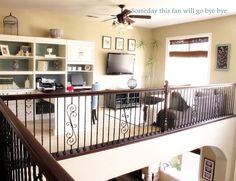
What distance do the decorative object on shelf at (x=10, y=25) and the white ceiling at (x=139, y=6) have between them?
11.8 inches

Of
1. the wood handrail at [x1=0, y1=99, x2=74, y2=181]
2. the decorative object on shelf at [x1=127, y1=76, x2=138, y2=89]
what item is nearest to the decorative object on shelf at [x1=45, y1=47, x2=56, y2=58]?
the decorative object on shelf at [x1=127, y1=76, x2=138, y2=89]

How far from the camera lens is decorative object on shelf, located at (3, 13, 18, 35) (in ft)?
18.0

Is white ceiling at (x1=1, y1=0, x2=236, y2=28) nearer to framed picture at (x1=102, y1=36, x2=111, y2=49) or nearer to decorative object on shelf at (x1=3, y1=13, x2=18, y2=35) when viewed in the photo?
decorative object on shelf at (x1=3, y1=13, x2=18, y2=35)

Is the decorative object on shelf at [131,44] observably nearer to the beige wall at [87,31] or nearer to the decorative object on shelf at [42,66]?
the beige wall at [87,31]

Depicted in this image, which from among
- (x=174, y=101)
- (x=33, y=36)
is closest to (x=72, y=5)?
(x=33, y=36)

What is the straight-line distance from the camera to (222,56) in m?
6.07

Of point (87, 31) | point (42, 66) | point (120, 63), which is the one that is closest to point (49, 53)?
point (42, 66)

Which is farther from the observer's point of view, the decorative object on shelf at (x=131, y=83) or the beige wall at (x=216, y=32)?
the decorative object on shelf at (x=131, y=83)

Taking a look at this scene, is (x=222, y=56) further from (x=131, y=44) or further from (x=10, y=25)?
(x=10, y=25)

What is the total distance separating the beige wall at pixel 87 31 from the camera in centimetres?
582

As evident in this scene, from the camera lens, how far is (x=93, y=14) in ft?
20.3

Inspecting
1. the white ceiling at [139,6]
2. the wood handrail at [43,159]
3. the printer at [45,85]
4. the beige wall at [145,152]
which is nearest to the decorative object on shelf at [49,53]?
the printer at [45,85]

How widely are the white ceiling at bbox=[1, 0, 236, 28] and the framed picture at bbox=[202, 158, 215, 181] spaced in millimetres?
3976

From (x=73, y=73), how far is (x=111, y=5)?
2.29 m
